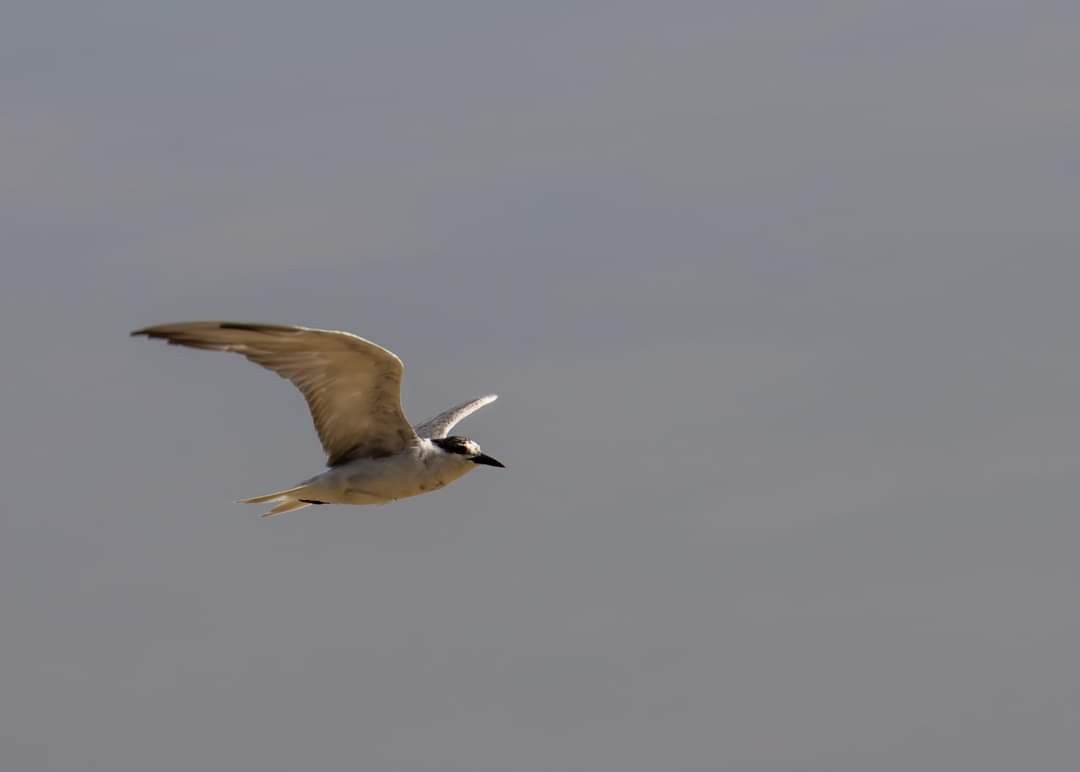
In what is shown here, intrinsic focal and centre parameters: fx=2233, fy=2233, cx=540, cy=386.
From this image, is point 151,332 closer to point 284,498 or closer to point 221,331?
point 221,331

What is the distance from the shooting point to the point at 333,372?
29.5 metres

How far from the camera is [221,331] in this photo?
27.5m

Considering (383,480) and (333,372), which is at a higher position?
(333,372)

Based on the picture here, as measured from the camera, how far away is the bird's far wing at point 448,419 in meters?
35.5

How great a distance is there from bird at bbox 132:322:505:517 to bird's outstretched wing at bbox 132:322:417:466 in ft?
0.04

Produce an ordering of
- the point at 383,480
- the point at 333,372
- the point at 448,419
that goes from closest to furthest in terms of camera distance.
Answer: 1. the point at 333,372
2. the point at 383,480
3. the point at 448,419

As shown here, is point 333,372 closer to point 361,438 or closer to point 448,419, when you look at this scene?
point 361,438

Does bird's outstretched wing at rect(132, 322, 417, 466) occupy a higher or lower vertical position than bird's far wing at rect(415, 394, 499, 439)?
lower

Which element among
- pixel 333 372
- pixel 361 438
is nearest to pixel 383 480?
pixel 361 438

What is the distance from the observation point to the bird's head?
30.6 m

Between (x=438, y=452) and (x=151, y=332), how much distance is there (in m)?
5.58

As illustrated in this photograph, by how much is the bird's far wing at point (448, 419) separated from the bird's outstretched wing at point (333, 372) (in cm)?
398

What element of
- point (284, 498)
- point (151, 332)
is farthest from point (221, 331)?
point (284, 498)

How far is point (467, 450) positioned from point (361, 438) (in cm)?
147
